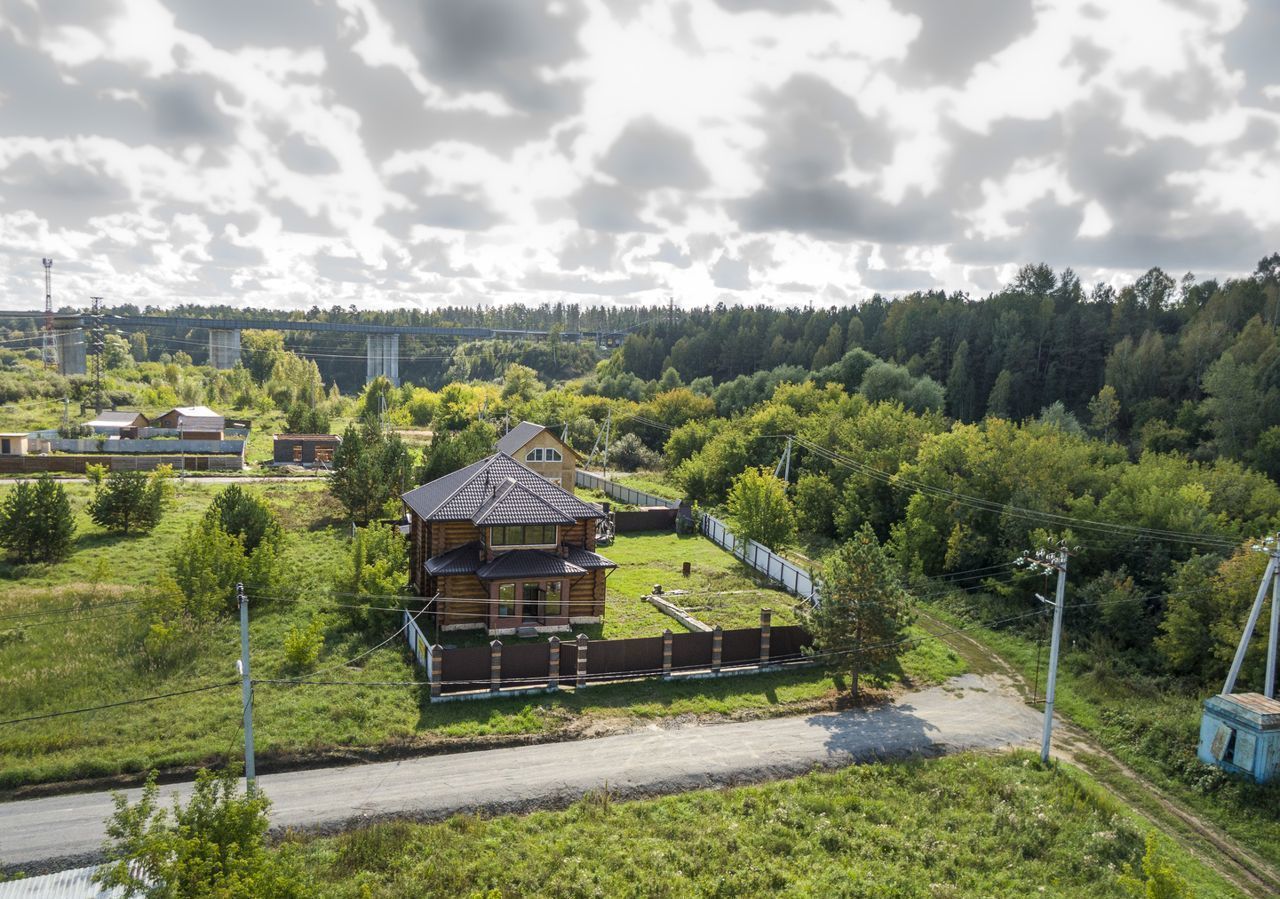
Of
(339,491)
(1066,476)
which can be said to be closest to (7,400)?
(339,491)

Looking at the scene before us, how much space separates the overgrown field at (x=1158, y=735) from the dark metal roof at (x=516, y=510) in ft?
60.1

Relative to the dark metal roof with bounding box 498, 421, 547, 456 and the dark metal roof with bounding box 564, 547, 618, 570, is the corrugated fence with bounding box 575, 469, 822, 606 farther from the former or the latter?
the dark metal roof with bounding box 498, 421, 547, 456

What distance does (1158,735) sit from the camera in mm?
21578

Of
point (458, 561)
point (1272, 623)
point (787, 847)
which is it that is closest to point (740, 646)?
point (787, 847)

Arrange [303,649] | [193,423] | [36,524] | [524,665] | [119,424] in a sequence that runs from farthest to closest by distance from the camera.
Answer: [193,423], [119,424], [36,524], [524,665], [303,649]

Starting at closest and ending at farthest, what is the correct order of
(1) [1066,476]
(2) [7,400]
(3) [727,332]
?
(1) [1066,476] → (2) [7,400] → (3) [727,332]

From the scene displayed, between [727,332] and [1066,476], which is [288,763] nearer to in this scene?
[1066,476]

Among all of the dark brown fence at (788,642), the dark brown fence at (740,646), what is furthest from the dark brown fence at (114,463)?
the dark brown fence at (788,642)

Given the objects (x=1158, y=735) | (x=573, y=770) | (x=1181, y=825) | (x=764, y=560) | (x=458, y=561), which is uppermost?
(x=458, y=561)

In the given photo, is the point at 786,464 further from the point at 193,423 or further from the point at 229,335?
the point at 229,335

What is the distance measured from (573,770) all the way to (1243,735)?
17.4 metres

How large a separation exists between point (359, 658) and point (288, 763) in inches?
219

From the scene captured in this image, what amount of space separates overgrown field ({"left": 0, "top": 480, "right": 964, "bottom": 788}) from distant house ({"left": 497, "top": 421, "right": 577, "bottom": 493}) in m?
17.8

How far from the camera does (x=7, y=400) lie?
8962 centimetres
